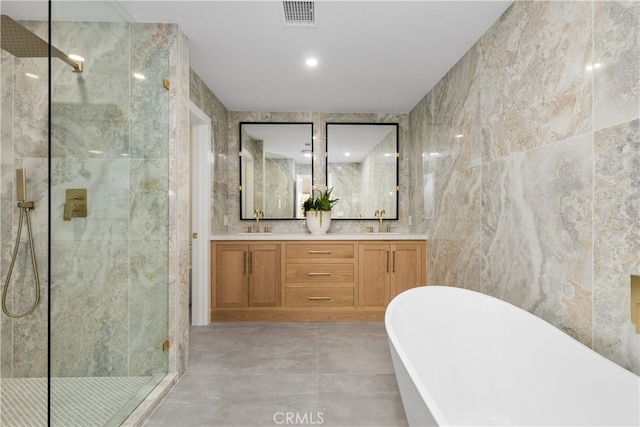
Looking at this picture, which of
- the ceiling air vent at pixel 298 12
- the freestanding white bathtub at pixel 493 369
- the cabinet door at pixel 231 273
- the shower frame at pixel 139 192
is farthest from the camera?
the cabinet door at pixel 231 273

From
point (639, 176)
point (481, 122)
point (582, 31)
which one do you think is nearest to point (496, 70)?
point (481, 122)

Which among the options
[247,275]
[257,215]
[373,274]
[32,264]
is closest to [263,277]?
[247,275]

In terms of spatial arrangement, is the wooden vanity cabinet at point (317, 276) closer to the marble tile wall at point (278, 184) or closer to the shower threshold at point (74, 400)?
the marble tile wall at point (278, 184)

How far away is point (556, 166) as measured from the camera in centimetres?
143

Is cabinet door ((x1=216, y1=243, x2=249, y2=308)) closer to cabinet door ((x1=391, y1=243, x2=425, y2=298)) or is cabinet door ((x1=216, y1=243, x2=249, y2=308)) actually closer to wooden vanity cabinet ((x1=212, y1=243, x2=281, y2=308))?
wooden vanity cabinet ((x1=212, y1=243, x2=281, y2=308))

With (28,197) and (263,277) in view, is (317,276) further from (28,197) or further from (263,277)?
(28,197)

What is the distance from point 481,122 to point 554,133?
68 cm

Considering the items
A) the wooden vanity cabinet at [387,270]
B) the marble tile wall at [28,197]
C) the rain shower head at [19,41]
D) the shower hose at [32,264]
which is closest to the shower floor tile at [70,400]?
the marble tile wall at [28,197]

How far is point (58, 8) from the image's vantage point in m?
1.21

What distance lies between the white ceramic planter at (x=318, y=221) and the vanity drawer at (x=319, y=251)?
0.36m

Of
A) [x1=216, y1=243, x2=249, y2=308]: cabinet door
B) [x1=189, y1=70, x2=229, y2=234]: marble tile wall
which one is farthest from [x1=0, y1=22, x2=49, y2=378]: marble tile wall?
[x1=216, y1=243, x2=249, y2=308]: cabinet door

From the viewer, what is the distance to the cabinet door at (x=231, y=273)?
10.2 ft

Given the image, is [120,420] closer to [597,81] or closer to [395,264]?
[395,264]

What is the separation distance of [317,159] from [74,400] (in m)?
2.99
